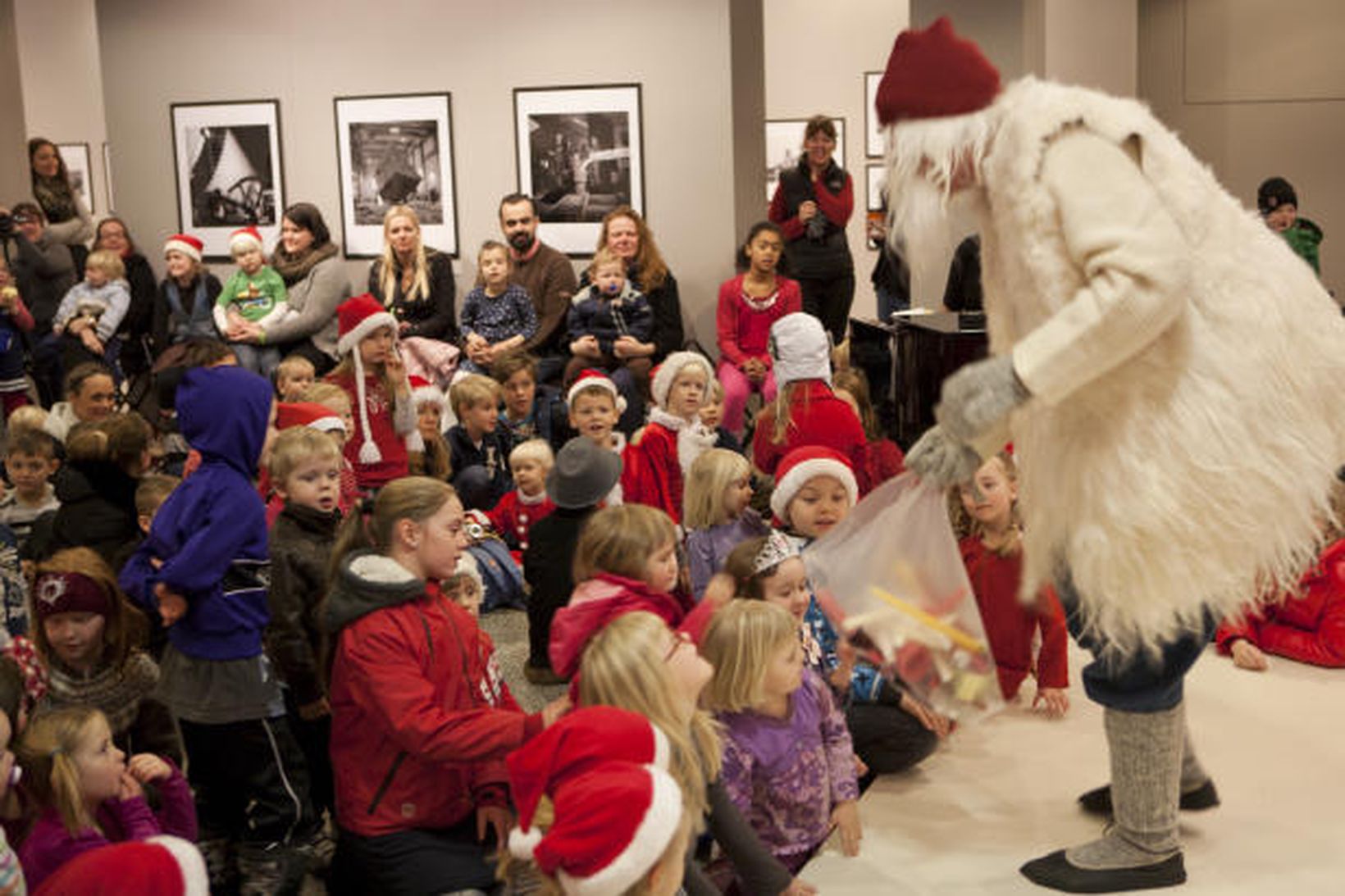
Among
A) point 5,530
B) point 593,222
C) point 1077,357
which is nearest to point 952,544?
point 1077,357

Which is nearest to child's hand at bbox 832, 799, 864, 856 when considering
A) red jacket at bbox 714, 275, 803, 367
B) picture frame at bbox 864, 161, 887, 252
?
red jacket at bbox 714, 275, 803, 367

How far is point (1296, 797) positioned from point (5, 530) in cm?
367

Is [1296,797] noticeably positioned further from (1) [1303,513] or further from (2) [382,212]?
(2) [382,212]

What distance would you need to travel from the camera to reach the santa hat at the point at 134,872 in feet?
8.41

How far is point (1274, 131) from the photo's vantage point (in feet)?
37.0

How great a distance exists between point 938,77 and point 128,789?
2.18 meters

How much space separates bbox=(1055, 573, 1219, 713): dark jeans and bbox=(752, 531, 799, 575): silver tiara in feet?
2.94

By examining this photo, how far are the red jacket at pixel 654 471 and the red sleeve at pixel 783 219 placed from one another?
345 centimetres

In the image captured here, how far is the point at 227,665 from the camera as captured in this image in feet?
12.3

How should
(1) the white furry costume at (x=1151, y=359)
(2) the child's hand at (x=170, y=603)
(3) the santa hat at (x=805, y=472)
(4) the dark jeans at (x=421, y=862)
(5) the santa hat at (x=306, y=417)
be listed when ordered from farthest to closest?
(5) the santa hat at (x=306, y=417)
(3) the santa hat at (x=805, y=472)
(2) the child's hand at (x=170, y=603)
(4) the dark jeans at (x=421, y=862)
(1) the white furry costume at (x=1151, y=359)

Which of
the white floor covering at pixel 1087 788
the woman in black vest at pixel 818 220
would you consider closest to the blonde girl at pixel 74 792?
the white floor covering at pixel 1087 788

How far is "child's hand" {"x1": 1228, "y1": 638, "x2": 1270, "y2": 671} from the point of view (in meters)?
4.52

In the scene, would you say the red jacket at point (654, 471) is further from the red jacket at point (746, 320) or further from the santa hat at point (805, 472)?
the red jacket at point (746, 320)

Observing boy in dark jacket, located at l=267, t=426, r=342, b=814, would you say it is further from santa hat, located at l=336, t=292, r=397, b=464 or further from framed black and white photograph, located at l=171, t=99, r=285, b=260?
framed black and white photograph, located at l=171, t=99, r=285, b=260
